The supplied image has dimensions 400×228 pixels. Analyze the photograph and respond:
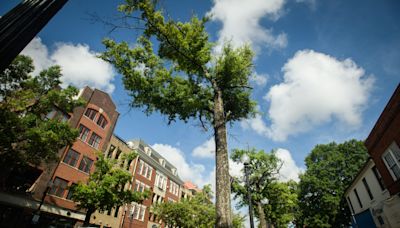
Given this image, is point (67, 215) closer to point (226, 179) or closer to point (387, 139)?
point (226, 179)

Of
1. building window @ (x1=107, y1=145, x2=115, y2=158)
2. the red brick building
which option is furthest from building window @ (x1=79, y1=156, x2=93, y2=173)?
the red brick building

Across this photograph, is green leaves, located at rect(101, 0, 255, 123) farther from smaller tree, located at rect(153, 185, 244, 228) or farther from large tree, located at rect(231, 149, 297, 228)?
smaller tree, located at rect(153, 185, 244, 228)

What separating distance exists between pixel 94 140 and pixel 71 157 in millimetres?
3641

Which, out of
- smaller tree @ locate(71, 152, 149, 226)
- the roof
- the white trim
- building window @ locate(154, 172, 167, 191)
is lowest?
the white trim

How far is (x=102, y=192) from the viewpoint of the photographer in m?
15.6

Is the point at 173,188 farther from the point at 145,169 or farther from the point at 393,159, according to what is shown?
the point at 393,159

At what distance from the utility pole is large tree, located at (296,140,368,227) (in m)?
35.9

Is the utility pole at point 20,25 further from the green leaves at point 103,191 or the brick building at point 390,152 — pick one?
the green leaves at point 103,191

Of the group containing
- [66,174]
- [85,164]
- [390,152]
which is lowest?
[390,152]

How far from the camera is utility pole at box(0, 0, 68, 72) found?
1.84m

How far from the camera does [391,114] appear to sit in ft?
38.3

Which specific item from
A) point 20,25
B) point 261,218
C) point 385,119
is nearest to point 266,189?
point 261,218

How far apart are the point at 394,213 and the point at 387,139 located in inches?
181

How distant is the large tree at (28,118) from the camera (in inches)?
463
